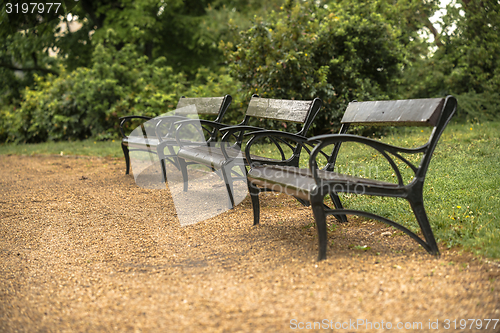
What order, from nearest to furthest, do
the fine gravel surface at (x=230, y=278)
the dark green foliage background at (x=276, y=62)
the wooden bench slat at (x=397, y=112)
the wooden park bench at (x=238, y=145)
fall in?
the fine gravel surface at (x=230, y=278), the wooden bench slat at (x=397, y=112), the wooden park bench at (x=238, y=145), the dark green foliage background at (x=276, y=62)

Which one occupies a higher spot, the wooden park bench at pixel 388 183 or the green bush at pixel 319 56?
the green bush at pixel 319 56

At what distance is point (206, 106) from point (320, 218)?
3.36m

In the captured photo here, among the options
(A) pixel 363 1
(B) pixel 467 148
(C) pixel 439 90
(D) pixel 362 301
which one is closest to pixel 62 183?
(D) pixel 362 301

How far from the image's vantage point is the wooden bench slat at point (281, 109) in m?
3.61

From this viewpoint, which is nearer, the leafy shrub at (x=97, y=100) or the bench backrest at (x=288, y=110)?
the bench backrest at (x=288, y=110)

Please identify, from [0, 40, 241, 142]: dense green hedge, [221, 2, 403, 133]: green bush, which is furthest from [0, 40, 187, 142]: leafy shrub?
[221, 2, 403, 133]: green bush

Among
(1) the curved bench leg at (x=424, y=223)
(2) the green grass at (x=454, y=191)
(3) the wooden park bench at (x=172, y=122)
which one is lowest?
(2) the green grass at (x=454, y=191)

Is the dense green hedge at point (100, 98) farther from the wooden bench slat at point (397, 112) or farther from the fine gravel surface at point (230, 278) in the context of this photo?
the wooden bench slat at point (397, 112)

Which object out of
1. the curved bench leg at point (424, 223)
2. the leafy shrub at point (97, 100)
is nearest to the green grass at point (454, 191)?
the curved bench leg at point (424, 223)

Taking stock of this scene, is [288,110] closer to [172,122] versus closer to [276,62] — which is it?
[172,122]

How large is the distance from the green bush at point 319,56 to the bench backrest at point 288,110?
2752 millimetres

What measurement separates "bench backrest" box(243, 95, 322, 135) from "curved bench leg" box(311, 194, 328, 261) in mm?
1182

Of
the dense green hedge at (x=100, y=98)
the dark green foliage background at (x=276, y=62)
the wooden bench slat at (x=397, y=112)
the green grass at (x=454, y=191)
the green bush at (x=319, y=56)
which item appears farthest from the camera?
the dense green hedge at (x=100, y=98)

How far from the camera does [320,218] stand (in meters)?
2.34
